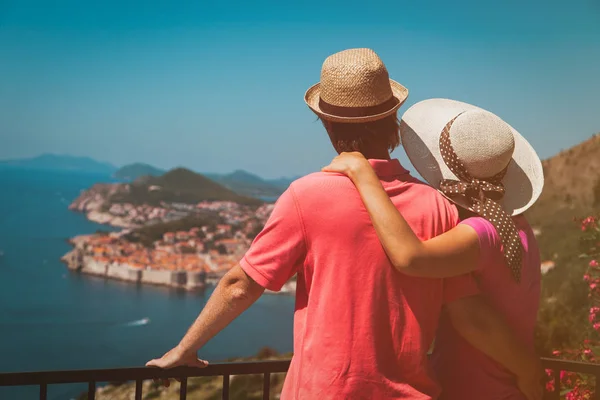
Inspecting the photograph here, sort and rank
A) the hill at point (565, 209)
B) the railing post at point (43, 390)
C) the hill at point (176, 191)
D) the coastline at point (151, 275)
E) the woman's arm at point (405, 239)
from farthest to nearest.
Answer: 1. the hill at point (176, 191)
2. the coastline at point (151, 275)
3. the hill at point (565, 209)
4. the railing post at point (43, 390)
5. the woman's arm at point (405, 239)

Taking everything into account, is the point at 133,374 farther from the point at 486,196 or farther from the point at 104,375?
the point at 486,196

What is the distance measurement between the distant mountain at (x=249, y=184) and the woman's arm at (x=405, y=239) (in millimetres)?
78138

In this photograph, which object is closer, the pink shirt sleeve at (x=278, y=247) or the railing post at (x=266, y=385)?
the pink shirt sleeve at (x=278, y=247)

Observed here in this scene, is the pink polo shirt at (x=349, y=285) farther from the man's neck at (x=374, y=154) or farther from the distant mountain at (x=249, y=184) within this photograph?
the distant mountain at (x=249, y=184)

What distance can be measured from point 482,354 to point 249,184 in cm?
8877

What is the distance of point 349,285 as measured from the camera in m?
1.09

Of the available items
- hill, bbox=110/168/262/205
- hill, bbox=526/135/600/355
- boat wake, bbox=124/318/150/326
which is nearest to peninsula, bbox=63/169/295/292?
hill, bbox=110/168/262/205

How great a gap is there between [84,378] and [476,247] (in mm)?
1019

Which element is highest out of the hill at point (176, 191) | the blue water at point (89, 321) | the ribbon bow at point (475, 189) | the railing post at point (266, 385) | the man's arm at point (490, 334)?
the hill at point (176, 191)

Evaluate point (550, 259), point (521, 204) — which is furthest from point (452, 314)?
point (550, 259)

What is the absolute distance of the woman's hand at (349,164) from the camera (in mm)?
1092

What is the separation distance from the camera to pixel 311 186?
42.6 inches

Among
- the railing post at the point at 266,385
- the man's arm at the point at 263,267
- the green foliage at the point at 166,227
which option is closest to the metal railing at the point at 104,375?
the railing post at the point at 266,385

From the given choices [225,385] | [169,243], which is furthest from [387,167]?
[169,243]
